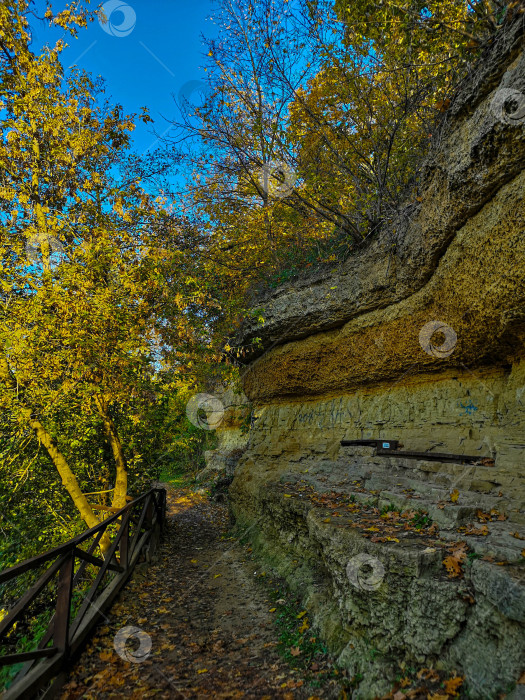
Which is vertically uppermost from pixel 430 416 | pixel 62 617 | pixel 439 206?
pixel 439 206

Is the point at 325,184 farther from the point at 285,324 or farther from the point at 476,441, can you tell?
the point at 476,441

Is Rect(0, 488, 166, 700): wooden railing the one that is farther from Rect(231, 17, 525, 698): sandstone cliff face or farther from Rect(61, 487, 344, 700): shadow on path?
Rect(231, 17, 525, 698): sandstone cliff face

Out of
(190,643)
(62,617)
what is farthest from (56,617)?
(190,643)

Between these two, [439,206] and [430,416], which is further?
[430,416]

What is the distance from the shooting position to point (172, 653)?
4.95m

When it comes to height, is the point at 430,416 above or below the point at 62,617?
above

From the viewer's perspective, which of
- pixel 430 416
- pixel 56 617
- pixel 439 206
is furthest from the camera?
pixel 430 416

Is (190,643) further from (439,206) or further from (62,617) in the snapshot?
(439,206)

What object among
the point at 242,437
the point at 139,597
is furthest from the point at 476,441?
the point at 242,437

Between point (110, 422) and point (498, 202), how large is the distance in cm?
943

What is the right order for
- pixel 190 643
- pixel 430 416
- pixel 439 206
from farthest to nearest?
pixel 430 416 → pixel 439 206 → pixel 190 643

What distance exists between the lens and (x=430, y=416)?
23.1ft

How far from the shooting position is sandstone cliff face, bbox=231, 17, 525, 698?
3551mm

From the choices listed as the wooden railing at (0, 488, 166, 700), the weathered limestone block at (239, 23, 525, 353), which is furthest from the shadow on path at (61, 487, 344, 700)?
the weathered limestone block at (239, 23, 525, 353)
